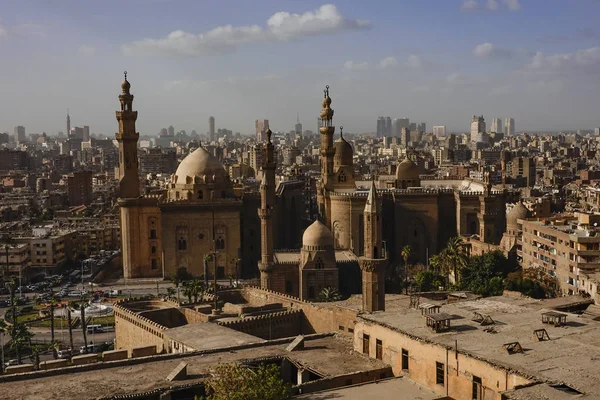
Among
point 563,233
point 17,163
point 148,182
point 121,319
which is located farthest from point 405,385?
point 17,163

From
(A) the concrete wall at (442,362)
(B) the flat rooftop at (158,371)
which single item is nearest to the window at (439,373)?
(A) the concrete wall at (442,362)

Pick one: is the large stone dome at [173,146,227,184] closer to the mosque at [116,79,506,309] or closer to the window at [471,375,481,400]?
the mosque at [116,79,506,309]

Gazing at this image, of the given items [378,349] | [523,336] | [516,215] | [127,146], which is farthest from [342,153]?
[523,336]

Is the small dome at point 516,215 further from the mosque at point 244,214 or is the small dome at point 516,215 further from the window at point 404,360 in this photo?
the window at point 404,360

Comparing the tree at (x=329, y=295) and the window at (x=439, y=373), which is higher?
the window at (x=439, y=373)

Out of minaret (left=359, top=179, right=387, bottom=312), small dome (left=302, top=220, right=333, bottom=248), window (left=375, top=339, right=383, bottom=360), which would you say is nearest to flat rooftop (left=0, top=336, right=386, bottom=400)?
window (left=375, top=339, right=383, bottom=360)

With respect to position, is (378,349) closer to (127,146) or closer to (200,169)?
(200,169)
